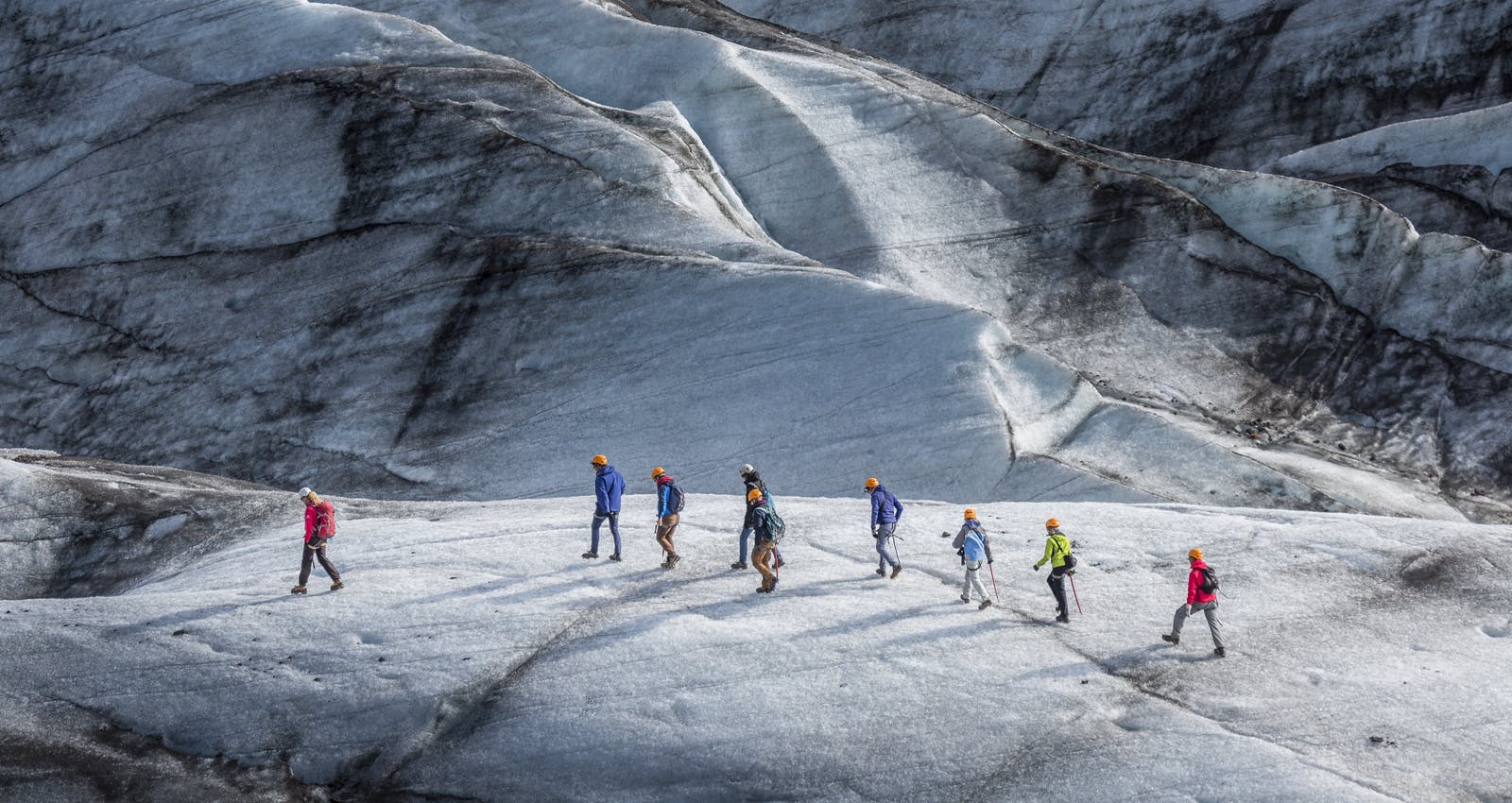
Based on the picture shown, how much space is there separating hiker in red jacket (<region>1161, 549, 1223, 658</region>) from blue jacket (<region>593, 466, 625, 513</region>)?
320 inches

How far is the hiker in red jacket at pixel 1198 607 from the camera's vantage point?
58.6ft

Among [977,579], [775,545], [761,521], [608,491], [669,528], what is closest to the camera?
[977,579]

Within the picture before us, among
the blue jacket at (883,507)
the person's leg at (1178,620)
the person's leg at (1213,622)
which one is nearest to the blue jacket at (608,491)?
the blue jacket at (883,507)

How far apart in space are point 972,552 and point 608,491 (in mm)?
5494

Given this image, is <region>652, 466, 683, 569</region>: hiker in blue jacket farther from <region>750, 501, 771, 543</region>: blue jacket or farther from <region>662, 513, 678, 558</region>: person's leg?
<region>750, 501, 771, 543</region>: blue jacket

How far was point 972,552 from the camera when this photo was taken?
19.3m

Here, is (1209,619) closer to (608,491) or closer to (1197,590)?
(1197,590)

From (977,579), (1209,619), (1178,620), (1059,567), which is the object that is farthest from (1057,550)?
(1209,619)

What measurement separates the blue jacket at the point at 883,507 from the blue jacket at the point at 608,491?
381 centimetres

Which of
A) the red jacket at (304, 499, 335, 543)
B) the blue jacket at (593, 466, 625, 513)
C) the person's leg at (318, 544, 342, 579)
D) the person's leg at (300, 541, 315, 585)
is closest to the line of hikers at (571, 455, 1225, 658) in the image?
the blue jacket at (593, 466, 625, 513)

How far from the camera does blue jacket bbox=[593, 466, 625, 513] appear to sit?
2056 cm

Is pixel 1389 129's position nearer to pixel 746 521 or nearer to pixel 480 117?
pixel 480 117

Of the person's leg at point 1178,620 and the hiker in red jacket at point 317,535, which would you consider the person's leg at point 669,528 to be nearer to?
the hiker in red jacket at point 317,535

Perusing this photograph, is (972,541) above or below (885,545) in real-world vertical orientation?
above
